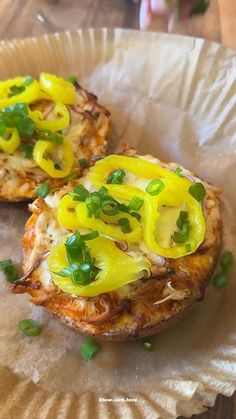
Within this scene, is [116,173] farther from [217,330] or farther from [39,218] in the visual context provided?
[217,330]

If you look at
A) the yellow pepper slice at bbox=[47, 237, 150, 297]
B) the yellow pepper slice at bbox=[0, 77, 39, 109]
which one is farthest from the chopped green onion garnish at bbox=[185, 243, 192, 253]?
the yellow pepper slice at bbox=[0, 77, 39, 109]

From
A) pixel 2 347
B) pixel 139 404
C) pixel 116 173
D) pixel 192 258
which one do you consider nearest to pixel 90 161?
pixel 116 173

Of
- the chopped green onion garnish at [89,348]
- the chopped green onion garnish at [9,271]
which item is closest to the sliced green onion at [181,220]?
the chopped green onion garnish at [89,348]

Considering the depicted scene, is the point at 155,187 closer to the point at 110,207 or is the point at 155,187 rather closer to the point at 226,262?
the point at 110,207

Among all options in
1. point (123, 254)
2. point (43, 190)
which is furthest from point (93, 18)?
point (123, 254)

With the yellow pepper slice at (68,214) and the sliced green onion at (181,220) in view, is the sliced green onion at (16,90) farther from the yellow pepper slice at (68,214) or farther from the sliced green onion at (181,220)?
the sliced green onion at (181,220)

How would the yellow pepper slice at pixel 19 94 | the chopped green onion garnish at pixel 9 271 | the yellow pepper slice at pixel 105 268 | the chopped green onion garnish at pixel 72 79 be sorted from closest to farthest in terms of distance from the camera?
the yellow pepper slice at pixel 105 268, the chopped green onion garnish at pixel 9 271, the yellow pepper slice at pixel 19 94, the chopped green onion garnish at pixel 72 79
